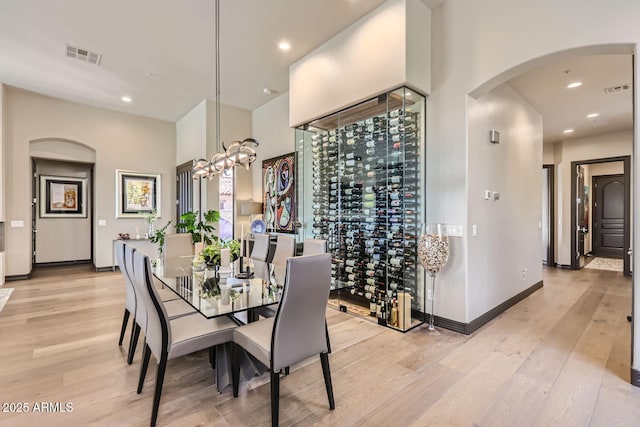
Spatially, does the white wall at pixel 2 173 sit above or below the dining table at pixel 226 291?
above

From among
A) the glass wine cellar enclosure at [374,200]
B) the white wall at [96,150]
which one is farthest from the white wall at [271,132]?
the white wall at [96,150]

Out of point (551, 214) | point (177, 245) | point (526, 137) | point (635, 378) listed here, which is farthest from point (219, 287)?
point (551, 214)

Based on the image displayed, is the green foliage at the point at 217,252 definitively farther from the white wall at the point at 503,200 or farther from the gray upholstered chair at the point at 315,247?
the white wall at the point at 503,200

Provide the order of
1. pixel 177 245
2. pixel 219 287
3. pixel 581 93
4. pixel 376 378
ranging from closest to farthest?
pixel 376 378
pixel 219 287
pixel 177 245
pixel 581 93

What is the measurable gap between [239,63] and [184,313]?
12.5 ft

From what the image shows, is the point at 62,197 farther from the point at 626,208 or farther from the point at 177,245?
the point at 626,208

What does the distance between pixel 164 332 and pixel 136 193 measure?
6182 millimetres

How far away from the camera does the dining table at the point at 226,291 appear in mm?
2055

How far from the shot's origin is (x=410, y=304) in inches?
133

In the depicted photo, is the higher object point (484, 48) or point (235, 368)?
point (484, 48)

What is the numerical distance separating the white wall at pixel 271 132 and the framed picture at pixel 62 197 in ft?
14.2

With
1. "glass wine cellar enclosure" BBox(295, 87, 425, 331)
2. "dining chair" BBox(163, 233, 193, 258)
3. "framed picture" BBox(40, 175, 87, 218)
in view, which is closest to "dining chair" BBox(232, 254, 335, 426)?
"glass wine cellar enclosure" BBox(295, 87, 425, 331)

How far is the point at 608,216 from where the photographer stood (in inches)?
352

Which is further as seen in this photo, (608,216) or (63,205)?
(608,216)
